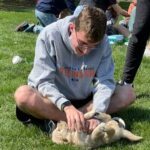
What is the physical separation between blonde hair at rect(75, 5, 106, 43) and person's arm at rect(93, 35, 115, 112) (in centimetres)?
55

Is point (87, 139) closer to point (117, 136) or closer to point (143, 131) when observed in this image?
point (117, 136)

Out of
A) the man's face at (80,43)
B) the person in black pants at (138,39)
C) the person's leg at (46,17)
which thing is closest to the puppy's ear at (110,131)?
the man's face at (80,43)

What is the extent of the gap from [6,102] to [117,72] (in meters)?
2.06

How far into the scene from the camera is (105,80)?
4.11 metres

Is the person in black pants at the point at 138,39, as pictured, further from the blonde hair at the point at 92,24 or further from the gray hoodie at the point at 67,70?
the blonde hair at the point at 92,24

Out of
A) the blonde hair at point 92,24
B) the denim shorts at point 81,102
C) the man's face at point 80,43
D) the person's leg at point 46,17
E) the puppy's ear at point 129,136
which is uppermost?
the blonde hair at point 92,24

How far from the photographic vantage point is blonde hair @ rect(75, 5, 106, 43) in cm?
347

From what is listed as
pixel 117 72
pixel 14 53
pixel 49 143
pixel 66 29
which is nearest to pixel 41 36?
pixel 66 29

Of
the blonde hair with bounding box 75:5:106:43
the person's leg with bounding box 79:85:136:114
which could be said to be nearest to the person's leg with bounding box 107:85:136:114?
the person's leg with bounding box 79:85:136:114

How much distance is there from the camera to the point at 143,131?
162 inches

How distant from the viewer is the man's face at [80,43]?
3.55 m

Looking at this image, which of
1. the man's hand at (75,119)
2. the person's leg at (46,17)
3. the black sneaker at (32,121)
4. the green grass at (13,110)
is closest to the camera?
the man's hand at (75,119)

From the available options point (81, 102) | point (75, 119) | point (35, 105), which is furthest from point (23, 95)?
point (81, 102)

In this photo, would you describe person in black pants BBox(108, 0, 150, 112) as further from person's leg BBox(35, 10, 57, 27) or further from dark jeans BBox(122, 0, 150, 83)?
person's leg BBox(35, 10, 57, 27)
